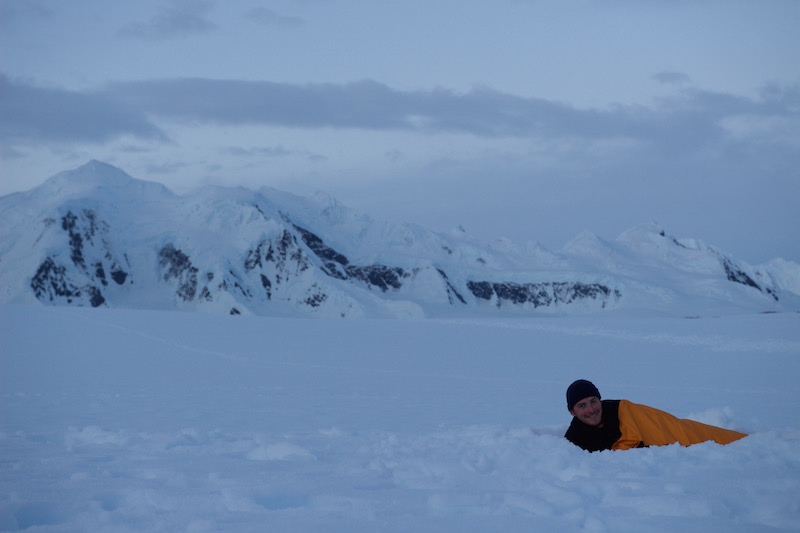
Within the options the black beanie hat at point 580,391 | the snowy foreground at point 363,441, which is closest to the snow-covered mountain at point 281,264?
the snowy foreground at point 363,441

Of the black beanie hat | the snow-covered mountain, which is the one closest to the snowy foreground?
the black beanie hat

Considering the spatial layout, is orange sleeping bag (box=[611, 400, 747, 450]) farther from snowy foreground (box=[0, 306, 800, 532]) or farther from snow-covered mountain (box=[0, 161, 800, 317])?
snow-covered mountain (box=[0, 161, 800, 317])

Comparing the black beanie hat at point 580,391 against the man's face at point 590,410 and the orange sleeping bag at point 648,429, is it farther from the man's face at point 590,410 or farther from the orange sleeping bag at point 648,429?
the orange sleeping bag at point 648,429

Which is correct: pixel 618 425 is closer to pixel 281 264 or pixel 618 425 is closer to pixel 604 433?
pixel 604 433

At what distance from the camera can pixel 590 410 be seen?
477 cm

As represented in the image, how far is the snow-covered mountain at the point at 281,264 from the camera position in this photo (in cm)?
8225

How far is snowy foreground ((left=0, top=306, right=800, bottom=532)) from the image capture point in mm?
3326

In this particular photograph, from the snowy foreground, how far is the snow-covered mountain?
61109 millimetres

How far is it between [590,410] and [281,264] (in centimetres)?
8742

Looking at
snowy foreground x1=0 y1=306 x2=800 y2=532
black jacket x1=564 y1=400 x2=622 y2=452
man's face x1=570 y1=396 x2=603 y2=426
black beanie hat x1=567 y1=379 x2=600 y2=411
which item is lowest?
snowy foreground x1=0 y1=306 x2=800 y2=532

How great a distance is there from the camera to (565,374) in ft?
49.2

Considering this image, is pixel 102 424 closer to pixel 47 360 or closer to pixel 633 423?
pixel 633 423

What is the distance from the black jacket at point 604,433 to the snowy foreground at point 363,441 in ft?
0.61

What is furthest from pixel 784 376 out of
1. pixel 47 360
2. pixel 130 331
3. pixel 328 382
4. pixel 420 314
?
pixel 420 314
